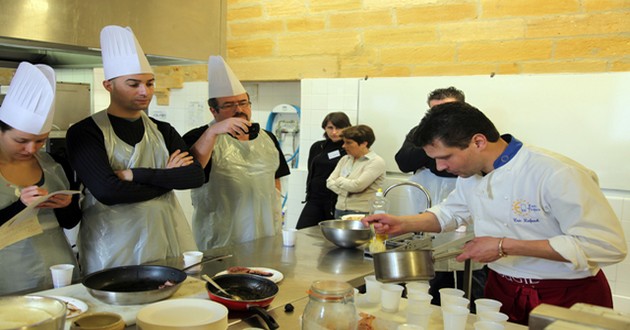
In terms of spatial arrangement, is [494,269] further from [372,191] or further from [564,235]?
[372,191]

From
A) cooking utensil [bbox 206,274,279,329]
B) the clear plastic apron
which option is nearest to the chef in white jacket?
cooking utensil [bbox 206,274,279,329]

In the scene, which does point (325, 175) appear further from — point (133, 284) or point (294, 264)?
point (133, 284)

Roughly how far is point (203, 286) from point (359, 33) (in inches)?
164

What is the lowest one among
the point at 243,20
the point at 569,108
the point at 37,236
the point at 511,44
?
the point at 37,236

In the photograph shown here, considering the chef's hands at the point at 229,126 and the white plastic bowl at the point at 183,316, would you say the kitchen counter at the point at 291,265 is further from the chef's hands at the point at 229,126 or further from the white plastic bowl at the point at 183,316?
the chef's hands at the point at 229,126

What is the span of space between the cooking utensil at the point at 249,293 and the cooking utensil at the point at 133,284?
0.14 meters

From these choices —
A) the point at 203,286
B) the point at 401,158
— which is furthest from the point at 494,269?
the point at 401,158

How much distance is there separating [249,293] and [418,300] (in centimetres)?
57

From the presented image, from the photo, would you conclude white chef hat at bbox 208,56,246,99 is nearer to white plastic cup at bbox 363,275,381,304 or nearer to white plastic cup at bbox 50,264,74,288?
white plastic cup at bbox 50,264,74,288

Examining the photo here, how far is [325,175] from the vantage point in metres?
5.18

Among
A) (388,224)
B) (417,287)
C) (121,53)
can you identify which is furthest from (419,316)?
(121,53)

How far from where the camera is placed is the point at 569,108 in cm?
443

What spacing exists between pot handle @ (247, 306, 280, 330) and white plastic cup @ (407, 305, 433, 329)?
42 centimetres

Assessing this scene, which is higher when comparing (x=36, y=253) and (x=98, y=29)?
(x=98, y=29)
